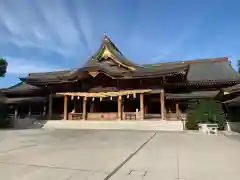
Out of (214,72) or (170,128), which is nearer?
(170,128)

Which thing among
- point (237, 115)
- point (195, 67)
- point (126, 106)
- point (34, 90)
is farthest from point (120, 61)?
point (237, 115)

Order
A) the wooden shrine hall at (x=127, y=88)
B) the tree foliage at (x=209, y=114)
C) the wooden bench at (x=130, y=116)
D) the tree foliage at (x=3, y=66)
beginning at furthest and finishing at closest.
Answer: the tree foliage at (x=3, y=66) < the wooden bench at (x=130, y=116) < the wooden shrine hall at (x=127, y=88) < the tree foliage at (x=209, y=114)

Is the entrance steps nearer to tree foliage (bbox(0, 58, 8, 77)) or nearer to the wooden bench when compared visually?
the wooden bench

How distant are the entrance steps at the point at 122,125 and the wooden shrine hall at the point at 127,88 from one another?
1.42 metres

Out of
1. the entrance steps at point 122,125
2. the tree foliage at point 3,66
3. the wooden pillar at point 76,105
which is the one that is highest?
the tree foliage at point 3,66

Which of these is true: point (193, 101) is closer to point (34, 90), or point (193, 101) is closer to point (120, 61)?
point (120, 61)

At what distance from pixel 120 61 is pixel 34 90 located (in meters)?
11.1

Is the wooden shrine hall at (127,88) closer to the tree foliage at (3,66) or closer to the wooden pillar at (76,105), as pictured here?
the wooden pillar at (76,105)

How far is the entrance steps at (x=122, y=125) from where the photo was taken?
18.9m

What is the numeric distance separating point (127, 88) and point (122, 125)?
4.08 meters

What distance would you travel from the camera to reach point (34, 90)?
2817 cm

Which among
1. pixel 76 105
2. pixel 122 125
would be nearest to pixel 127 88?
pixel 122 125

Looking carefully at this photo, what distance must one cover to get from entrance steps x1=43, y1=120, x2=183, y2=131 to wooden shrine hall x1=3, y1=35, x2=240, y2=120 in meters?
1.42

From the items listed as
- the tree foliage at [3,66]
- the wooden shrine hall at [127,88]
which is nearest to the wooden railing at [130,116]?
the wooden shrine hall at [127,88]
